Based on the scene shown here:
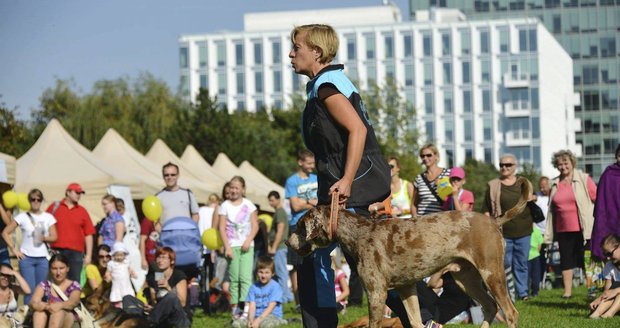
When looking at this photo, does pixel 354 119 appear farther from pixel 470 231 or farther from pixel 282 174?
pixel 282 174

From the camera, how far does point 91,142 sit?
6272 centimetres

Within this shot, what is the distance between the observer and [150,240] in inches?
718

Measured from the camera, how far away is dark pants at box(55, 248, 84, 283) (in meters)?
16.7

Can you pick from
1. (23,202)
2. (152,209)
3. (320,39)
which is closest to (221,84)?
(23,202)

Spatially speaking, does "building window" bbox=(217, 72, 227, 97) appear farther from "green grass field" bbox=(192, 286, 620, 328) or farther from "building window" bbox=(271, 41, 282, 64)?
"green grass field" bbox=(192, 286, 620, 328)

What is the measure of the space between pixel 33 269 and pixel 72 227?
40.0 inches

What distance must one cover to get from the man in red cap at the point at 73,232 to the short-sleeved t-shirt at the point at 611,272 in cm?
717

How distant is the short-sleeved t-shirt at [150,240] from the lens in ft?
57.2

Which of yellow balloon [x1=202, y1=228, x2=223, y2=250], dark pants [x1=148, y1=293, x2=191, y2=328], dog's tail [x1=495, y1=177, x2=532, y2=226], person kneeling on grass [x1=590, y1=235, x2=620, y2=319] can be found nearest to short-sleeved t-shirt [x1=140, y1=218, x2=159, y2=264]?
yellow balloon [x1=202, y1=228, x2=223, y2=250]

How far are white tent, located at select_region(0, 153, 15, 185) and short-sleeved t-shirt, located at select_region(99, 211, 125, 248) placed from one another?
5.14 ft

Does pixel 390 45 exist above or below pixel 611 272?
above

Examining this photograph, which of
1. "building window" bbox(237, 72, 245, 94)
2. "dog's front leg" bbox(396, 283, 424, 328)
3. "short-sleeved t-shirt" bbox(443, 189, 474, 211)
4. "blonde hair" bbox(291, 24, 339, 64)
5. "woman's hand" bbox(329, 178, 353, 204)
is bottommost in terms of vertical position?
"dog's front leg" bbox(396, 283, 424, 328)

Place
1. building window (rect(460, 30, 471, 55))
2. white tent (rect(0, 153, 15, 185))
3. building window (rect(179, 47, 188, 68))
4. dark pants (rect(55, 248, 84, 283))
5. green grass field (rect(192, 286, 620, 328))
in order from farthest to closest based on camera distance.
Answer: building window (rect(179, 47, 188, 68))
building window (rect(460, 30, 471, 55))
white tent (rect(0, 153, 15, 185))
dark pants (rect(55, 248, 84, 283))
green grass field (rect(192, 286, 620, 328))

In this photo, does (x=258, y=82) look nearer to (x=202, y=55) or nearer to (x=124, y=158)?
(x=202, y=55)
